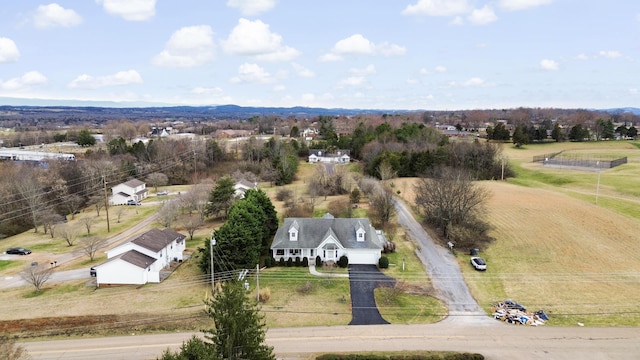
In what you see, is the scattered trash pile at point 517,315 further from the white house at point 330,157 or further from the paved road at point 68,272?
the white house at point 330,157

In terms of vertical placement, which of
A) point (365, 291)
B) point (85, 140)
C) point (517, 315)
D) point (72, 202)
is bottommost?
point (365, 291)

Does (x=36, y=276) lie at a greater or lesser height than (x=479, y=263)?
lesser

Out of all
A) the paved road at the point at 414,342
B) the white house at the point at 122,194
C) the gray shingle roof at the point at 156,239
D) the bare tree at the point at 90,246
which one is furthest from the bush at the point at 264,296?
the white house at the point at 122,194

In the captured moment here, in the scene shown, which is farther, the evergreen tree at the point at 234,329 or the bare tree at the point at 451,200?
the bare tree at the point at 451,200

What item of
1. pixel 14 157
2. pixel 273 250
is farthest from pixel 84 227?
pixel 14 157

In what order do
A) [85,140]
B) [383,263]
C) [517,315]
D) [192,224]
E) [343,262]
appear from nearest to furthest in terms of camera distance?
[517,315] → [383,263] → [343,262] → [192,224] → [85,140]

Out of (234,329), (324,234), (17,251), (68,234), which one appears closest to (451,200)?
(324,234)

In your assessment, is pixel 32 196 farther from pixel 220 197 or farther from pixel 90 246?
pixel 220 197
